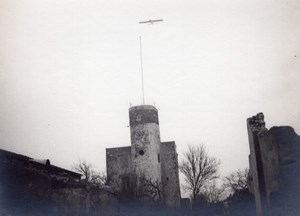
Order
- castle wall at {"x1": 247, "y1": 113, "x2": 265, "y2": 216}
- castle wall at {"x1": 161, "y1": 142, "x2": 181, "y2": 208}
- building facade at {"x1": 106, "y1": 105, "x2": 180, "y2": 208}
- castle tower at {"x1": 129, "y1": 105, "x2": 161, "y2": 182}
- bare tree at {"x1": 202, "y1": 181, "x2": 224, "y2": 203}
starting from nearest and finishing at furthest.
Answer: castle wall at {"x1": 247, "y1": 113, "x2": 265, "y2": 216}, building facade at {"x1": 106, "y1": 105, "x2": 180, "y2": 208}, castle tower at {"x1": 129, "y1": 105, "x2": 161, "y2": 182}, castle wall at {"x1": 161, "y1": 142, "x2": 181, "y2": 208}, bare tree at {"x1": 202, "y1": 181, "x2": 224, "y2": 203}

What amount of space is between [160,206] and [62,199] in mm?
14599

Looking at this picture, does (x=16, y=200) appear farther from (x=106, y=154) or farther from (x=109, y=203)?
(x=106, y=154)

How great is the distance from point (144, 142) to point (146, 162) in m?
1.72

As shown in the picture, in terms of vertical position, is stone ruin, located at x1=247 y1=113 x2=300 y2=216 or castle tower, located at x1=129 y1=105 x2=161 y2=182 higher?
castle tower, located at x1=129 y1=105 x2=161 y2=182

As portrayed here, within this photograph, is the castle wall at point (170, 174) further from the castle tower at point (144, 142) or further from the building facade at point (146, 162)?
the castle tower at point (144, 142)

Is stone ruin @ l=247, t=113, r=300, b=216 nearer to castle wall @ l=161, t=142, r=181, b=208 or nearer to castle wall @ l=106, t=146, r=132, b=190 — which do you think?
castle wall @ l=161, t=142, r=181, b=208

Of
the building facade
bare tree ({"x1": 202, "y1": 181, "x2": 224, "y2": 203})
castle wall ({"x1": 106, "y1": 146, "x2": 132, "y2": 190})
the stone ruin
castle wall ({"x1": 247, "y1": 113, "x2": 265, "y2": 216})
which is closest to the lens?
the stone ruin

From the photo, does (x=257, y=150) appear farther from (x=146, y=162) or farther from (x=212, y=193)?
(x=212, y=193)

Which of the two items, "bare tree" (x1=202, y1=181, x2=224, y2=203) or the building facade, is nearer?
the building facade

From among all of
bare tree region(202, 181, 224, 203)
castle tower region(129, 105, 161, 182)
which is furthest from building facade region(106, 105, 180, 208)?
bare tree region(202, 181, 224, 203)

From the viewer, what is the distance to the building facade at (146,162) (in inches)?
1171

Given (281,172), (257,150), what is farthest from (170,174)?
(281,172)

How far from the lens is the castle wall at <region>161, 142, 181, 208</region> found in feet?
105

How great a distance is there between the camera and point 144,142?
3027 cm
